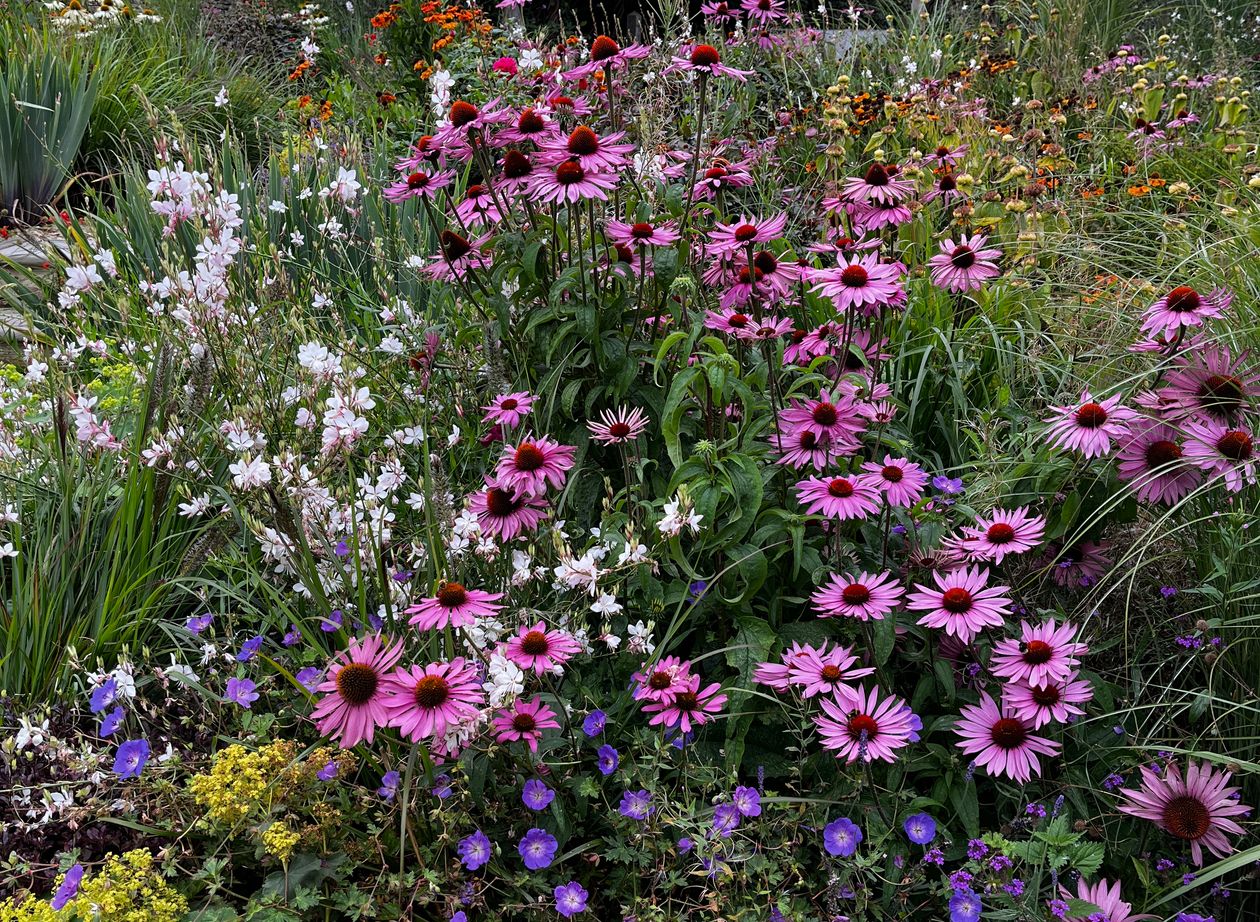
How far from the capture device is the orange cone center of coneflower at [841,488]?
185 cm

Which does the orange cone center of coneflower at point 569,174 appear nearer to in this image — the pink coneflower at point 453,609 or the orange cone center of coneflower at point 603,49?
the orange cone center of coneflower at point 603,49

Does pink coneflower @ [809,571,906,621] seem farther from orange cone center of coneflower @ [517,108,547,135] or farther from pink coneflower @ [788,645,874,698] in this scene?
orange cone center of coneflower @ [517,108,547,135]

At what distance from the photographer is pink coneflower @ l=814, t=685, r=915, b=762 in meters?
1.63

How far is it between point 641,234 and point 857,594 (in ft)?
2.79

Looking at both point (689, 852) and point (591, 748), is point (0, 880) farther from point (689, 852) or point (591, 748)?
point (689, 852)

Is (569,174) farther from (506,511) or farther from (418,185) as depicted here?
(506,511)

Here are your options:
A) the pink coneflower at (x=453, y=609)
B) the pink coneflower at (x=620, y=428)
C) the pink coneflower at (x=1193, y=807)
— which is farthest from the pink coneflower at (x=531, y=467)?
the pink coneflower at (x=1193, y=807)

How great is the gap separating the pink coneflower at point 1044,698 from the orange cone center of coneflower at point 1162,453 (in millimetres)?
465

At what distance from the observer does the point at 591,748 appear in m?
1.93

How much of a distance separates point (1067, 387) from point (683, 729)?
1625 mm

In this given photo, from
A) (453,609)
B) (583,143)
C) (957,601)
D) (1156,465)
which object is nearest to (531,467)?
(453,609)

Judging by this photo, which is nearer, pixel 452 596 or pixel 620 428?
pixel 452 596

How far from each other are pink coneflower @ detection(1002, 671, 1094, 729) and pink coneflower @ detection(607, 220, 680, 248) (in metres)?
1.08

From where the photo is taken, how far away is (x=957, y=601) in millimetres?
1747
